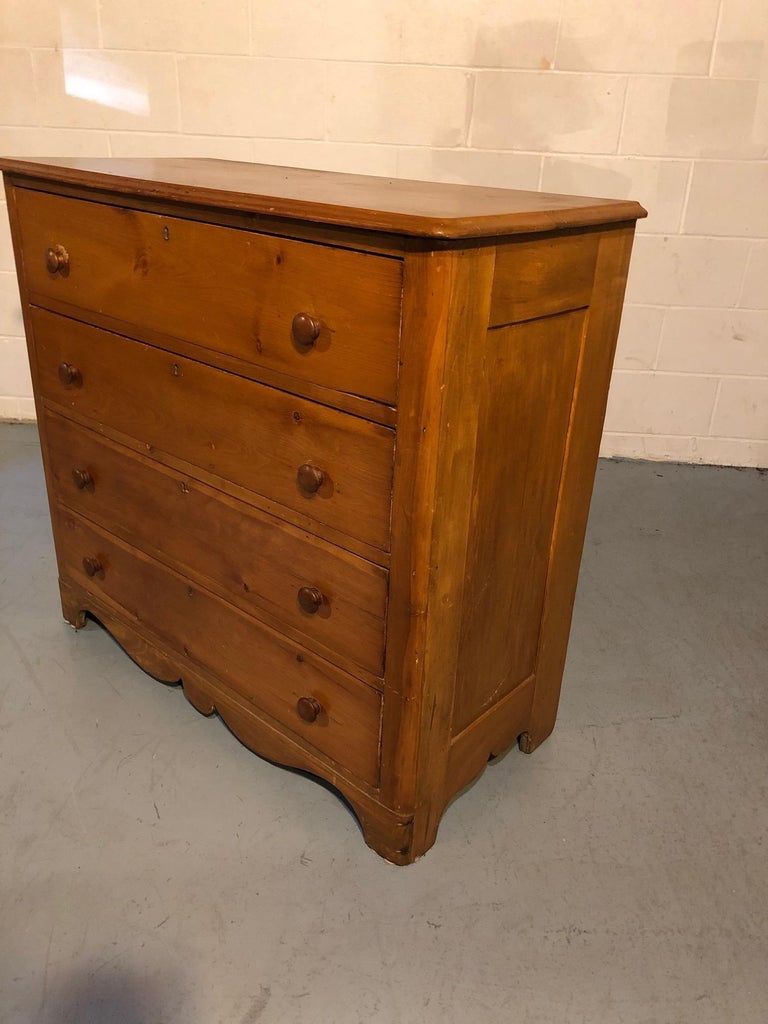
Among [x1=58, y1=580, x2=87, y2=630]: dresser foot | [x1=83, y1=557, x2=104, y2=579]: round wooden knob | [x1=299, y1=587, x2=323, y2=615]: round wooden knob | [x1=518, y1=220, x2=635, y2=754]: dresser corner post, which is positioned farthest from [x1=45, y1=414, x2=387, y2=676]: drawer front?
[x1=518, y1=220, x2=635, y2=754]: dresser corner post

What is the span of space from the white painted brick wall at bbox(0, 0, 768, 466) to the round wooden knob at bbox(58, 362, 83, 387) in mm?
1627

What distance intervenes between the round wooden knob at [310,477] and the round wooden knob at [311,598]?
196 millimetres

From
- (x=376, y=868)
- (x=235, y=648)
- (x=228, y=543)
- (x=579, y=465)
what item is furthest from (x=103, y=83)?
(x=376, y=868)

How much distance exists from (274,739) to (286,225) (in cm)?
103

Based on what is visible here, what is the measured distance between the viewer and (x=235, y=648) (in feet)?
5.80

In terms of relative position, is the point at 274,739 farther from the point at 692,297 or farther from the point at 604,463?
the point at 692,297

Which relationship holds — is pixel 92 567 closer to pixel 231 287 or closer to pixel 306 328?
pixel 231 287

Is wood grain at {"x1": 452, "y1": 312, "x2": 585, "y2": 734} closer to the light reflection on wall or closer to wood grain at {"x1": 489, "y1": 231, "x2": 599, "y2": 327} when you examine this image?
wood grain at {"x1": 489, "y1": 231, "x2": 599, "y2": 327}

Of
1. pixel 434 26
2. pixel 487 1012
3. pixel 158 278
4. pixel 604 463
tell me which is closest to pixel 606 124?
pixel 434 26

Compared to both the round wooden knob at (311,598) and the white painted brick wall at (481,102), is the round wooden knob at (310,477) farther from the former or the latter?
the white painted brick wall at (481,102)

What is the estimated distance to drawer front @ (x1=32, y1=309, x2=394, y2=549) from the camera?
53.3 inches

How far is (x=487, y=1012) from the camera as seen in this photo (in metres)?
1.33

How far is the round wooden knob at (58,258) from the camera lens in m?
1.77

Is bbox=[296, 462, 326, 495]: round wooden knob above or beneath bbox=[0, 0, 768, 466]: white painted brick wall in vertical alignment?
beneath
